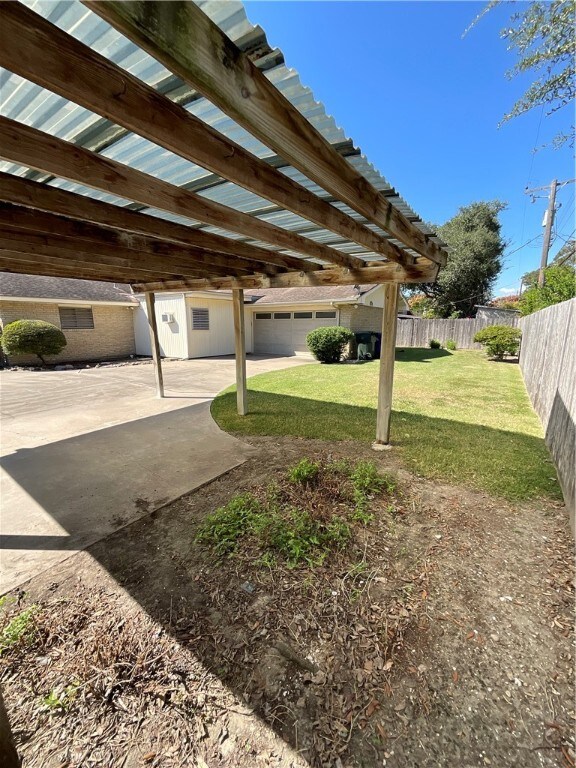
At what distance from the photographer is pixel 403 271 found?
406 centimetres

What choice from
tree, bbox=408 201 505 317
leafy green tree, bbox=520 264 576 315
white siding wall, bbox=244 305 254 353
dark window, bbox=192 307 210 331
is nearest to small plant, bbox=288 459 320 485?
leafy green tree, bbox=520 264 576 315

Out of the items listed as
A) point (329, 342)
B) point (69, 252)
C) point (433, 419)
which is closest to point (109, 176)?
point (69, 252)

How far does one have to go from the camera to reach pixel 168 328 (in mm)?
14273

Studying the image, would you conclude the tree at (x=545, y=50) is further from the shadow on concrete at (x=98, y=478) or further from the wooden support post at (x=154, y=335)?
the shadow on concrete at (x=98, y=478)

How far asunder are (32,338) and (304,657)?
13.4 metres

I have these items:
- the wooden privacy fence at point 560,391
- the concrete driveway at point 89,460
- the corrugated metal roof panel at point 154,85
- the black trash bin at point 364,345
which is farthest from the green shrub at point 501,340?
the corrugated metal roof panel at point 154,85

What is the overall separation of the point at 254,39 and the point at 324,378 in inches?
355

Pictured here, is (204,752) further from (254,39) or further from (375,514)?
(254,39)

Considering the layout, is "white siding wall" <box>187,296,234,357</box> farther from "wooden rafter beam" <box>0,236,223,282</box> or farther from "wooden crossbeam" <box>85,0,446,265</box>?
"wooden crossbeam" <box>85,0,446,265</box>

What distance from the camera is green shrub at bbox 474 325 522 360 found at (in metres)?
13.2

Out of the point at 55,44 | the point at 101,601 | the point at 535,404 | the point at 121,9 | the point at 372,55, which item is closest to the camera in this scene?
the point at 121,9

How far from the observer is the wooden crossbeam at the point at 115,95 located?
970 mm

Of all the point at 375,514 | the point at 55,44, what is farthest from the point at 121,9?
the point at 375,514

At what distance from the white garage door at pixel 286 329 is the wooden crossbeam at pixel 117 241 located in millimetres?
10105
